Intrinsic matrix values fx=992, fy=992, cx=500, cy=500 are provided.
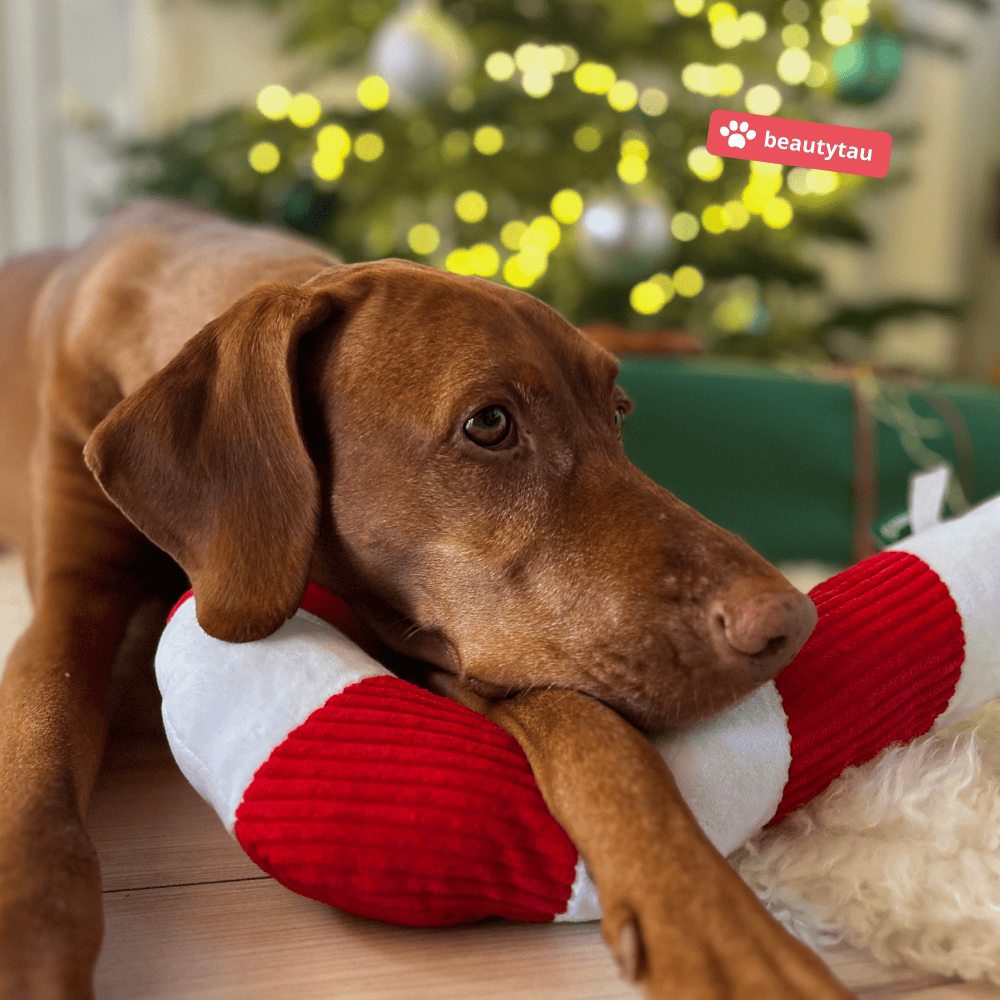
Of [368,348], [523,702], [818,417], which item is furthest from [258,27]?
[523,702]

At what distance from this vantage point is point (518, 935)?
92cm

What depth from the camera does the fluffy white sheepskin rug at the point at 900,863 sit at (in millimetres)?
862

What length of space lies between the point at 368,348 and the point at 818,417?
1.74 meters

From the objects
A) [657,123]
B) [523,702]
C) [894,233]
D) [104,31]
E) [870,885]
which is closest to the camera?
[870,885]

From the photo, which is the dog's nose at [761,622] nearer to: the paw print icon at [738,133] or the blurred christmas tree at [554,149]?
the paw print icon at [738,133]

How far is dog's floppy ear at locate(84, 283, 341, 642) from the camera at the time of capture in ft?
3.56

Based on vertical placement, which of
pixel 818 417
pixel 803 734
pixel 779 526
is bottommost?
pixel 779 526

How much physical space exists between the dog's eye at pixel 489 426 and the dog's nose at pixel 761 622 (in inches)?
12.2

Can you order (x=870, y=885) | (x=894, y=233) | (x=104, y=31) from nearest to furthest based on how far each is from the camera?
(x=870, y=885) < (x=104, y=31) < (x=894, y=233)

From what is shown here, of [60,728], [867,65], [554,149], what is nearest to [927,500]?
[60,728]

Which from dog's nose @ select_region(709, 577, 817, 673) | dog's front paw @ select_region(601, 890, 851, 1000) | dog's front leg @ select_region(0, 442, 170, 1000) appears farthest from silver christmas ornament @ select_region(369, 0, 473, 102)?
dog's front paw @ select_region(601, 890, 851, 1000)

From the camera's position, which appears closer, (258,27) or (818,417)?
(818,417)

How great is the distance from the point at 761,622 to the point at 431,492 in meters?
0.39

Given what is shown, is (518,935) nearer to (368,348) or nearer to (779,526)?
(368,348)
